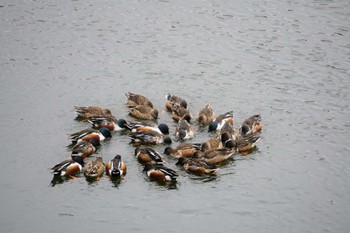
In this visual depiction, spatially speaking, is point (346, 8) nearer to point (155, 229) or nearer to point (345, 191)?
point (345, 191)

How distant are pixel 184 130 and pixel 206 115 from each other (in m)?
1.33

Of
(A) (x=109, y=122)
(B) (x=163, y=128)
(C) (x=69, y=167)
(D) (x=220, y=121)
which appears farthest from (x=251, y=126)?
(C) (x=69, y=167)

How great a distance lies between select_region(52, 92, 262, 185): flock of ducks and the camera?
601 inches

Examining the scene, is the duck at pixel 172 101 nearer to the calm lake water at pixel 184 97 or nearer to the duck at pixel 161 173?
the calm lake water at pixel 184 97

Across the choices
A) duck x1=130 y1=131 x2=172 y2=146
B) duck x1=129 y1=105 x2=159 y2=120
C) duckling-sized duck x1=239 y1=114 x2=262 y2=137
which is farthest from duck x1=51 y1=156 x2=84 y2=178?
duckling-sized duck x1=239 y1=114 x2=262 y2=137

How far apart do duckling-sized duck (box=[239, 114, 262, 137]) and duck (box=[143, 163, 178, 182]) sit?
3.29 m

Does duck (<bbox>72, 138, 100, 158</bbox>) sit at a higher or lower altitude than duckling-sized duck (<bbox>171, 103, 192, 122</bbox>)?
lower

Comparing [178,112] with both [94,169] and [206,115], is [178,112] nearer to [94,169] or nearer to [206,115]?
[206,115]

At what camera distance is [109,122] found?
1784 centimetres

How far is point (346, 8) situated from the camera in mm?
26047

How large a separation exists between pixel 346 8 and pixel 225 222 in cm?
1587

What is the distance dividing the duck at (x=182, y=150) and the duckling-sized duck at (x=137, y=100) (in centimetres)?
270

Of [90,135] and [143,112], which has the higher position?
[143,112]

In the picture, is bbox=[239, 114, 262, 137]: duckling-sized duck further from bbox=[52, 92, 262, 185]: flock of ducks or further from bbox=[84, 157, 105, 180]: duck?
bbox=[84, 157, 105, 180]: duck
